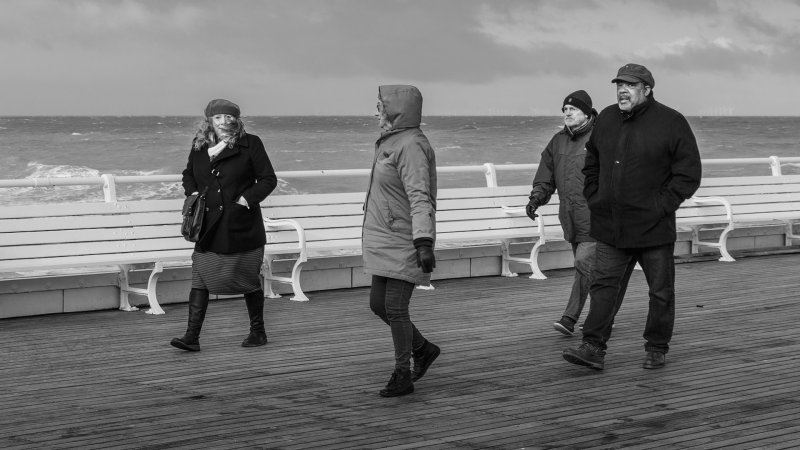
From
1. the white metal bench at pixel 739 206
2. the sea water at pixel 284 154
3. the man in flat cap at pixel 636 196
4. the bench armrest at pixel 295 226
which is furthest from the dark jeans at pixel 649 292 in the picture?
the sea water at pixel 284 154

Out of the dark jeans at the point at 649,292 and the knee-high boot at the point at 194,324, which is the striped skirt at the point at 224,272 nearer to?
the knee-high boot at the point at 194,324

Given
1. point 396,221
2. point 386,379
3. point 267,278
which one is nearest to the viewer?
point 396,221

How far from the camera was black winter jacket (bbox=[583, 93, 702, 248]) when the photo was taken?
20.2 feet

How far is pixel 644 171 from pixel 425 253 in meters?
1.42

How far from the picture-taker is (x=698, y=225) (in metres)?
11.8

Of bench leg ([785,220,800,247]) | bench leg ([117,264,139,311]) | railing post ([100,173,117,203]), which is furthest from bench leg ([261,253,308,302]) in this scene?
bench leg ([785,220,800,247])

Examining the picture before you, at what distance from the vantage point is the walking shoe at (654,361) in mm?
6336

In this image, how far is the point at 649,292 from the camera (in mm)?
6438

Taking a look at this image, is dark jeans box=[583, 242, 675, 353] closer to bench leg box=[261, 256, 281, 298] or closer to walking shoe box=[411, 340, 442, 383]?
walking shoe box=[411, 340, 442, 383]

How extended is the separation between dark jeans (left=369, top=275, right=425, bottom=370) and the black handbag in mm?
1498

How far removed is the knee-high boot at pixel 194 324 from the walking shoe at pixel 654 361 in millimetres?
2428

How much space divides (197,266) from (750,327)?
335 centimetres

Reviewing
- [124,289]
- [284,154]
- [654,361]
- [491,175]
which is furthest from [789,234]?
[284,154]

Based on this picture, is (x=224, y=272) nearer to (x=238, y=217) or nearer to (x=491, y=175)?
(x=238, y=217)
